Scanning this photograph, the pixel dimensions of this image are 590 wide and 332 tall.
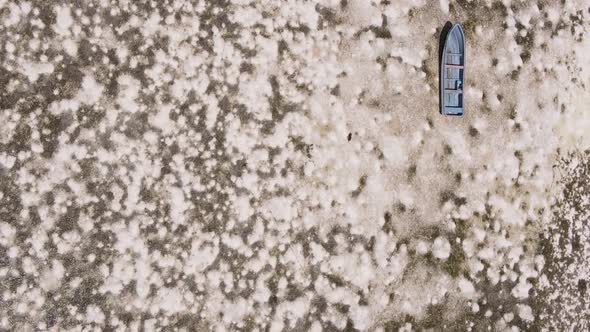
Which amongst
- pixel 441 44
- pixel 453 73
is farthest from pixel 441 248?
pixel 441 44

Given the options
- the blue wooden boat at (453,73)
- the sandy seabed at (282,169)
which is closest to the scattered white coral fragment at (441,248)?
the sandy seabed at (282,169)

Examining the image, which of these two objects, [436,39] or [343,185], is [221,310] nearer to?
[343,185]

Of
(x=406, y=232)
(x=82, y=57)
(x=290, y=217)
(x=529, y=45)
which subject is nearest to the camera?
(x=82, y=57)

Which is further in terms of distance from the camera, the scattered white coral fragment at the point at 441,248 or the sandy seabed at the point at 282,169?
the scattered white coral fragment at the point at 441,248

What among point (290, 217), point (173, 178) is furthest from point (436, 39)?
point (173, 178)

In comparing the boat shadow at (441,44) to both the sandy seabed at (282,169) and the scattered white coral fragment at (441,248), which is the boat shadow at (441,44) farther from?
the scattered white coral fragment at (441,248)

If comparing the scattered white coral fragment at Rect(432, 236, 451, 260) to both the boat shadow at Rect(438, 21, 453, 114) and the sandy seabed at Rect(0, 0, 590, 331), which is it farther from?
the boat shadow at Rect(438, 21, 453, 114)
